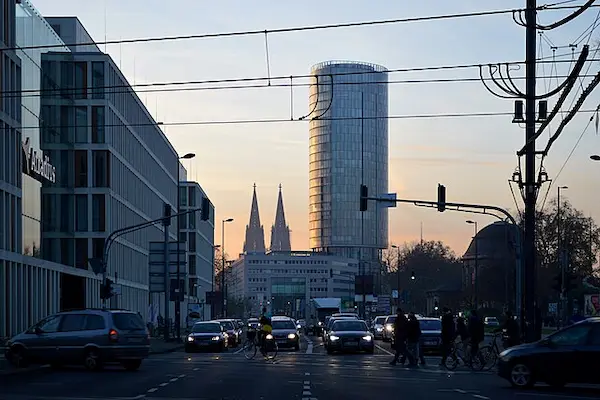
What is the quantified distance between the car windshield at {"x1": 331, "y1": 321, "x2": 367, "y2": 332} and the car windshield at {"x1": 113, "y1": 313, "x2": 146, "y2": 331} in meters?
16.8

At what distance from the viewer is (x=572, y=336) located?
23.4 m

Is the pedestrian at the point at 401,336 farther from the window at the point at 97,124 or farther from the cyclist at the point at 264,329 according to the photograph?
the window at the point at 97,124

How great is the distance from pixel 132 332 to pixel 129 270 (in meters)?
58.8

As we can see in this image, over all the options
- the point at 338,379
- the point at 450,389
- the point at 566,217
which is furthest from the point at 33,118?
the point at 566,217

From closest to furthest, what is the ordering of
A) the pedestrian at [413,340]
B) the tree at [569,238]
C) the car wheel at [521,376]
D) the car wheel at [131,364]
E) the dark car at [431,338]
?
the car wheel at [521,376], the car wheel at [131,364], the pedestrian at [413,340], the dark car at [431,338], the tree at [569,238]

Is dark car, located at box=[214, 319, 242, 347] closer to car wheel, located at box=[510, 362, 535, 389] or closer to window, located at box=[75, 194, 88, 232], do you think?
window, located at box=[75, 194, 88, 232]

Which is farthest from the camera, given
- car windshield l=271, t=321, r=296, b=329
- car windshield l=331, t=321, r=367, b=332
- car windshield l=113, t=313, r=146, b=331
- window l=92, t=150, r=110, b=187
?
window l=92, t=150, r=110, b=187

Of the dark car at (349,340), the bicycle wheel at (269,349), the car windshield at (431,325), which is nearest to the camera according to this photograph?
the bicycle wheel at (269,349)

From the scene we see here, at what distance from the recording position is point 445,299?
13275cm

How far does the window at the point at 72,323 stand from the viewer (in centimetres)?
3084

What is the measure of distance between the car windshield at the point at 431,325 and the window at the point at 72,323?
2028 centimetres

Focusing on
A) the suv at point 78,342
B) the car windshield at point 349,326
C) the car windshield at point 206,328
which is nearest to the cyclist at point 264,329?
the car windshield at point 349,326

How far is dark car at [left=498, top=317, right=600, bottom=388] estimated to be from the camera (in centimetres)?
2288

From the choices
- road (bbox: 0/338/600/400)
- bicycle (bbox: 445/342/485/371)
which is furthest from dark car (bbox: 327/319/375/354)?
bicycle (bbox: 445/342/485/371)
